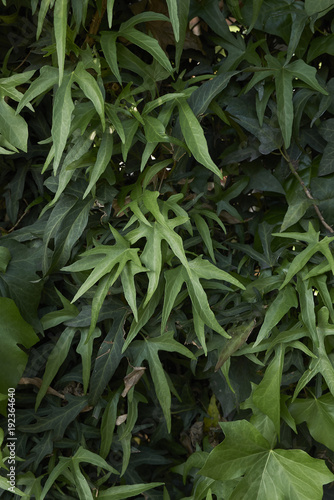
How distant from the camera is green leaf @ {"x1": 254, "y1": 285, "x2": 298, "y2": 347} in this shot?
2.38ft

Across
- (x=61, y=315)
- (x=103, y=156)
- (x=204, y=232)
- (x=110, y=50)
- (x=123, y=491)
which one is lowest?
(x=123, y=491)

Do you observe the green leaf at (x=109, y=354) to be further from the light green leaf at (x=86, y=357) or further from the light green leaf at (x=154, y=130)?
the light green leaf at (x=154, y=130)

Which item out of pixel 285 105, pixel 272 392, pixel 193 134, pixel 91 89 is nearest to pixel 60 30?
pixel 91 89

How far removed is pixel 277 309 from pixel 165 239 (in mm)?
193

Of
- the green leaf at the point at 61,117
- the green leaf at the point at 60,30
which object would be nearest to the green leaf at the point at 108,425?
the green leaf at the point at 61,117

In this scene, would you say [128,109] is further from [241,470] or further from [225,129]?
[241,470]

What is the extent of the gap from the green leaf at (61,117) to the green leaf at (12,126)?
0.08 m

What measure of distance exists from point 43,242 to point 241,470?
0.43 meters

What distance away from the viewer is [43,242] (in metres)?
0.77

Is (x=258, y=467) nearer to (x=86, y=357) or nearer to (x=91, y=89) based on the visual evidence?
(x=86, y=357)

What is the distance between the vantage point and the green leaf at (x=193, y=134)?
66 cm

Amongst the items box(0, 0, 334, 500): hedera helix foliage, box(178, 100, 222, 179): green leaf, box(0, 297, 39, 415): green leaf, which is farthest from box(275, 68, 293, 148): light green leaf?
box(0, 297, 39, 415): green leaf

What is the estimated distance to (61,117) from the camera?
635 mm

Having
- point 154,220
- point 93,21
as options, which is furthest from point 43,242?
point 93,21
